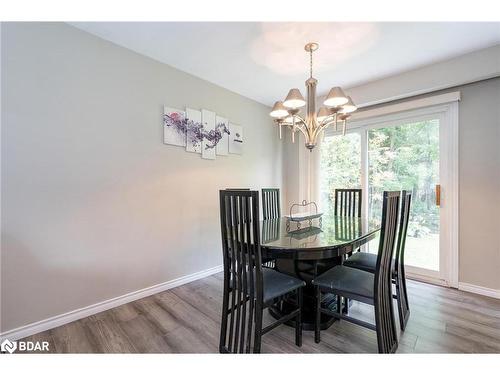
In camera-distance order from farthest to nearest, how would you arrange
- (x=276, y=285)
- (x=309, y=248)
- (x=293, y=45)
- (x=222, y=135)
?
(x=222, y=135)
(x=293, y=45)
(x=276, y=285)
(x=309, y=248)

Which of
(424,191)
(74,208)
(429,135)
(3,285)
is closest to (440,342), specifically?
(424,191)

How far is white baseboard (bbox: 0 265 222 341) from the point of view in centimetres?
167

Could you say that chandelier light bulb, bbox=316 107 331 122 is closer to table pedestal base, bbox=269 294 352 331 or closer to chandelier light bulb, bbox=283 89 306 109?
chandelier light bulb, bbox=283 89 306 109

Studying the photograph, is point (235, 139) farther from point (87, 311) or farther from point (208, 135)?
point (87, 311)

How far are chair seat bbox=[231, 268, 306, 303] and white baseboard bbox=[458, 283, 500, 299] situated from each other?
2.23 meters

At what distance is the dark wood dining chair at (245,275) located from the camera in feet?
4.47

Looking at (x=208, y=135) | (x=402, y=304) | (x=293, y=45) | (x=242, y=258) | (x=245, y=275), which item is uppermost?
(x=293, y=45)

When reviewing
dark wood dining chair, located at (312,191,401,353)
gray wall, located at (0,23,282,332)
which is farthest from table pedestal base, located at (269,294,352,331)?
gray wall, located at (0,23,282,332)

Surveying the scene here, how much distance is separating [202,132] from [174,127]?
383 mm

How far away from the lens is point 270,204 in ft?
9.50

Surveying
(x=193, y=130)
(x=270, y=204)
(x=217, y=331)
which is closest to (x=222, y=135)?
(x=193, y=130)

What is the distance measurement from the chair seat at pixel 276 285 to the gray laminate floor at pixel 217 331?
0.43 m
